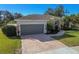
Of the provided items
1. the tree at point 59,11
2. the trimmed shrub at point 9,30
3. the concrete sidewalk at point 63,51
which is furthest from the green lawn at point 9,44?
the tree at point 59,11

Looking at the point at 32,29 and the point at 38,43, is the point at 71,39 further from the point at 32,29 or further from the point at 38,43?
the point at 32,29

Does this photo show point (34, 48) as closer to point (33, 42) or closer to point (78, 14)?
point (33, 42)

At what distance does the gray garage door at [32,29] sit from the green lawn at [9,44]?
69 centimetres

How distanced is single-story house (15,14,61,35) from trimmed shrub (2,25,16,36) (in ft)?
0.94

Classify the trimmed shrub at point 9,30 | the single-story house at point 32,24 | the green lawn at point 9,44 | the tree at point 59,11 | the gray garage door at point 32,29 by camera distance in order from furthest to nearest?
the gray garage door at point 32,29
the single-story house at point 32,24
the trimmed shrub at point 9,30
the tree at point 59,11
the green lawn at point 9,44

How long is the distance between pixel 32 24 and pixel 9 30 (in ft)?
4.48

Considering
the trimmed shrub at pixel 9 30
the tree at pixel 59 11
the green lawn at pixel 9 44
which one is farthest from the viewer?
the trimmed shrub at pixel 9 30

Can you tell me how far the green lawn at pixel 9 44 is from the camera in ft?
38.4

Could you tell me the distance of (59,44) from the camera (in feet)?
40.0

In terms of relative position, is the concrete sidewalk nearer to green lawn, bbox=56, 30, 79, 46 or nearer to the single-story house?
green lawn, bbox=56, 30, 79, 46

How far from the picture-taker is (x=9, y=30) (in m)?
12.1

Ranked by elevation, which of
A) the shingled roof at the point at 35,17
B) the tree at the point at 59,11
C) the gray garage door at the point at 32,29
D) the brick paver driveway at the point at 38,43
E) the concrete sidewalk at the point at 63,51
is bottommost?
the concrete sidewalk at the point at 63,51

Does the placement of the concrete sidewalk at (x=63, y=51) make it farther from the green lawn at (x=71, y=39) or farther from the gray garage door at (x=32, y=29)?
the gray garage door at (x=32, y=29)
